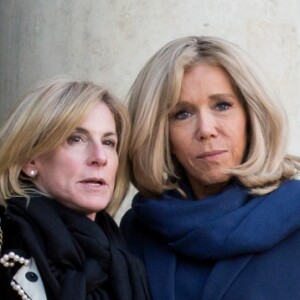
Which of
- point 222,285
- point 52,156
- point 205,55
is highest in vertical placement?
point 205,55

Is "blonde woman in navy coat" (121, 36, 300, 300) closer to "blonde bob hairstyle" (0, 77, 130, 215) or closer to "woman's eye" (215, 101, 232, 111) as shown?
"woman's eye" (215, 101, 232, 111)

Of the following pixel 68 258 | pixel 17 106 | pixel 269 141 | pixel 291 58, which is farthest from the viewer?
pixel 291 58

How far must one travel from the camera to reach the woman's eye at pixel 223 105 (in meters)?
3.86

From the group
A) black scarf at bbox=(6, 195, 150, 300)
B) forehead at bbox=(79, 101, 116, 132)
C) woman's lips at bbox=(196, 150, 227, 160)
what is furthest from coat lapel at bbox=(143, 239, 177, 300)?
forehead at bbox=(79, 101, 116, 132)

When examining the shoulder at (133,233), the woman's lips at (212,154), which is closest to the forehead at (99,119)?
the woman's lips at (212,154)

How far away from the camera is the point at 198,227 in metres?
3.76

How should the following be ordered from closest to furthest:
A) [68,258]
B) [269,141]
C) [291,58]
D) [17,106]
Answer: [68,258], [17,106], [269,141], [291,58]

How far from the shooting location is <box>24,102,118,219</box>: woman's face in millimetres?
3568

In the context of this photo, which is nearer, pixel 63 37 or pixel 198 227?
pixel 198 227

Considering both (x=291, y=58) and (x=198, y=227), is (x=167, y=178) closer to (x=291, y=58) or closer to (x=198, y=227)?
(x=198, y=227)

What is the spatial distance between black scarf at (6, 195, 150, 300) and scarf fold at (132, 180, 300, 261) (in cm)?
25

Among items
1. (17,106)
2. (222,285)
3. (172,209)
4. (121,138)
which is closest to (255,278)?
(222,285)

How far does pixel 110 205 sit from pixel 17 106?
497 mm

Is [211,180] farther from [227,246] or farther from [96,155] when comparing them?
[96,155]
